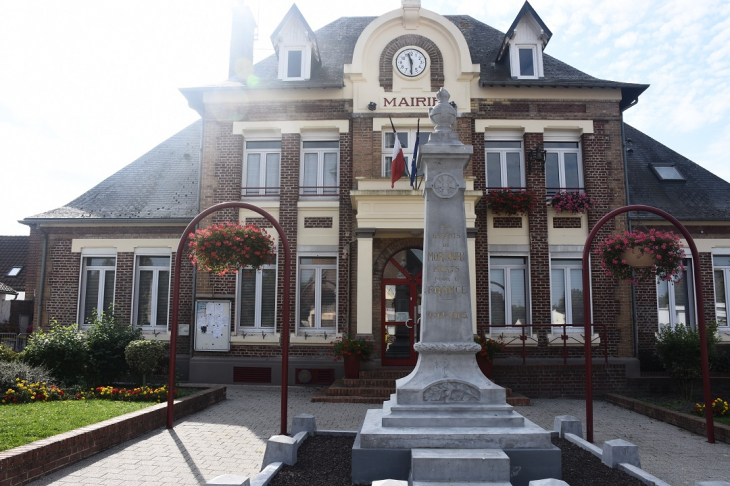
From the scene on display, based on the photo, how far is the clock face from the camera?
45.2ft

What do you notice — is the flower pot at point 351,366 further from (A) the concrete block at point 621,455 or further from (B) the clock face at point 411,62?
(B) the clock face at point 411,62

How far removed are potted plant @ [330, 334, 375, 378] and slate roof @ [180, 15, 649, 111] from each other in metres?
6.57

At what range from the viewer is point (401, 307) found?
13016 mm

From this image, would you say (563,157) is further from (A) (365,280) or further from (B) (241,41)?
(B) (241,41)

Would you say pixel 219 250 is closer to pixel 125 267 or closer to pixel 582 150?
pixel 125 267

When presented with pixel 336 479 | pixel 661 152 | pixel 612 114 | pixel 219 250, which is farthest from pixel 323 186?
pixel 661 152

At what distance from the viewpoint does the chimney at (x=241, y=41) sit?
51.0 ft

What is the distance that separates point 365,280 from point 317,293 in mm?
1712

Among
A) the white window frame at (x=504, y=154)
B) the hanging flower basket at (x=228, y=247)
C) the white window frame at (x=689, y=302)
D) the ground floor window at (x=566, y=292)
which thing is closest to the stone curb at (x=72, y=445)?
the hanging flower basket at (x=228, y=247)

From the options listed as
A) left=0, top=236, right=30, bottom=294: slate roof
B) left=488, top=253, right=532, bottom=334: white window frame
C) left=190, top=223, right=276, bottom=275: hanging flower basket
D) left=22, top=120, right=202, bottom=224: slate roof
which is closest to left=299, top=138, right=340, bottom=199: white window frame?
left=22, top=120, right=202, bottom=224: slate roof

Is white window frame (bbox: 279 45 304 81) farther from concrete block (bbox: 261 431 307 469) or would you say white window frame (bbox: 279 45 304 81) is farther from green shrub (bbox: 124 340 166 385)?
concrete block (bbox: 261 431 307 469)

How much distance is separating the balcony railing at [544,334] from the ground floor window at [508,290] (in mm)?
218

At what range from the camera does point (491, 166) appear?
1388 centimetres

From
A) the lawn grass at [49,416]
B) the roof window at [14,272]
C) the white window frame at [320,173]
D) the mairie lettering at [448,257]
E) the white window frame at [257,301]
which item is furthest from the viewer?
the roof window at [14,272]
